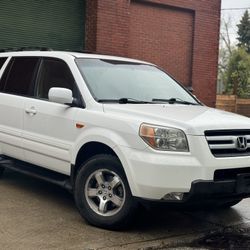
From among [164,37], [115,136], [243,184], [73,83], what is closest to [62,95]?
[73,83]

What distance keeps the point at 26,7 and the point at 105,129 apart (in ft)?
23.3

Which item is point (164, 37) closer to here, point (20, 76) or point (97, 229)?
point (20, 76)

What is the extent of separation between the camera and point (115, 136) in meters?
5.37

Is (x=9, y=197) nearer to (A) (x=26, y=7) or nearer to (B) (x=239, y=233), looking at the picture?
(B) (x=239, y=233)

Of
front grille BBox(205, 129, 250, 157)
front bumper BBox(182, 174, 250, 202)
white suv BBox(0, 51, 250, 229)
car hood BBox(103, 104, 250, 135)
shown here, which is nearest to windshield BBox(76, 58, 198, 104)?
white suv BBox(0, 51, 250, 229)

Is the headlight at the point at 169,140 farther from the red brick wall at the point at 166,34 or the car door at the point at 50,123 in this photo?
the red brick wall at the point at 166,34

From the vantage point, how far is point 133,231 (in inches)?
217

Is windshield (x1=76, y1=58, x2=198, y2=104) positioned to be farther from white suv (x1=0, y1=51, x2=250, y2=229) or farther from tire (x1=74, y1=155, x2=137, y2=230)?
tire (x1=74, y1=155, x2=137, y2=230)

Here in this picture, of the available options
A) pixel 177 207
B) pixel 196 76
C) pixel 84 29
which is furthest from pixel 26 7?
pixel 177 207

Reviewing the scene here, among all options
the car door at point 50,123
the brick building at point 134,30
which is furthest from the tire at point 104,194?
the brick building at point 134,30

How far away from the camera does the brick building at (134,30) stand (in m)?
11.9

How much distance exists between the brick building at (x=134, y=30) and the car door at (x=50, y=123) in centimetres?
524

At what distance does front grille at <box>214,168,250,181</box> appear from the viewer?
5.15 metres

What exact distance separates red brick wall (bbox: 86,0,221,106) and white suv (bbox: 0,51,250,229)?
551 centimetres
